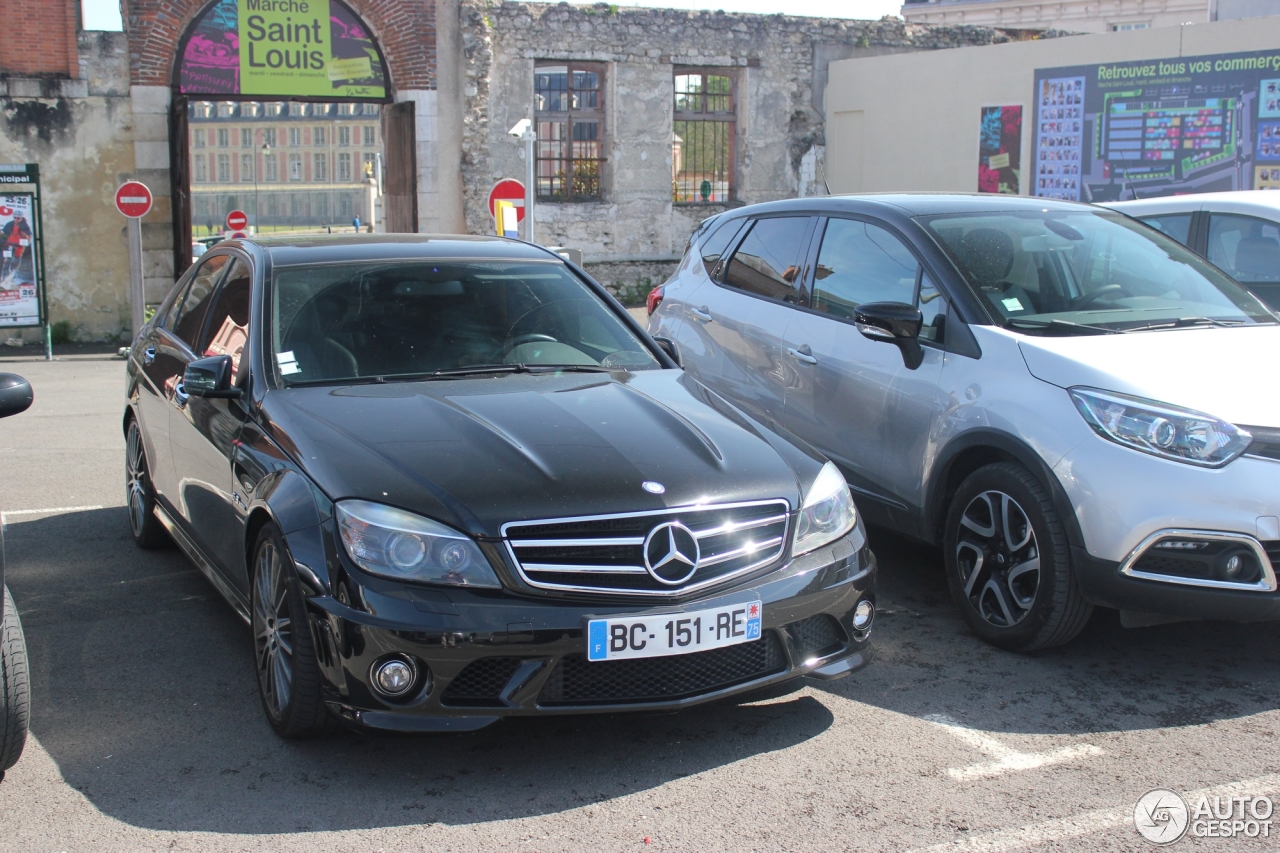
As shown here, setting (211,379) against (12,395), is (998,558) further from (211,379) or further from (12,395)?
(12,395)

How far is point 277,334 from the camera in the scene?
4371 millimetres

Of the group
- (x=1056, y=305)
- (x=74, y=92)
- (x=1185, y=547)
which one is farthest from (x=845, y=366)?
(x=74, y=92)

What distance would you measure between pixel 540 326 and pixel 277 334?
99 centimetres

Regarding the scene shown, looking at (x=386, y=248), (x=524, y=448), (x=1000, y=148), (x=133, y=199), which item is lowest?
(x=524, y=448)

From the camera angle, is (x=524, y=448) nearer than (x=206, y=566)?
Yes

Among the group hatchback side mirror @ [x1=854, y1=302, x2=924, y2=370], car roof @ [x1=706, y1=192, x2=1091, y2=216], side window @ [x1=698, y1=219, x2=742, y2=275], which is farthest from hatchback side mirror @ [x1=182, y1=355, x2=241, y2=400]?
side window @ [x1=698, y1=219, x2=742, y2=275]

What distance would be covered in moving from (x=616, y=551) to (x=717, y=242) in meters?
3.77

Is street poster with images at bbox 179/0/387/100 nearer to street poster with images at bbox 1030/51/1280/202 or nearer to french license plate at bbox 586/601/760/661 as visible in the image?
street poster with images at bbox 1030/51/1280/202

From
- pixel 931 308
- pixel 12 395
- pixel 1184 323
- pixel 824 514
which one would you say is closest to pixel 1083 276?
pixel 1184 323

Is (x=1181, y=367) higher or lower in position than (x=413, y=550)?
higher

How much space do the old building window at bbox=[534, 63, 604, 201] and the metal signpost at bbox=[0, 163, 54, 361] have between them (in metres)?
8.31

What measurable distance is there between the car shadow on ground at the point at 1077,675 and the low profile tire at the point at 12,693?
8.05 feet

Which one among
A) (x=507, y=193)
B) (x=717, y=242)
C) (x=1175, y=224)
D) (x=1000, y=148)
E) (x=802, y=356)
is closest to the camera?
(x=802, y=356)

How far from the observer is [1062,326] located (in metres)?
4.69
